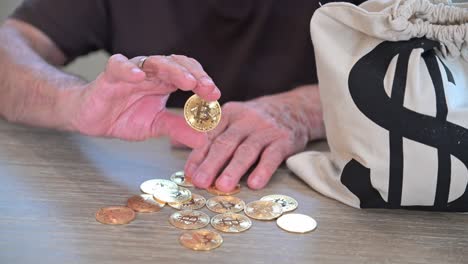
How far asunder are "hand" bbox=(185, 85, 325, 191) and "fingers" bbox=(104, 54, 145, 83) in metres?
0.16

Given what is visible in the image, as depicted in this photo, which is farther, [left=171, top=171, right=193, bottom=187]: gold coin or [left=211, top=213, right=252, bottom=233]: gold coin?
[left=171, top=171, right=193, bottom=187]: gold coin

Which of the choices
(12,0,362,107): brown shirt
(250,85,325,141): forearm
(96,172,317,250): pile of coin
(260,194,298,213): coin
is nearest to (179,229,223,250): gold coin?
(96,172,317,250): pile of coin

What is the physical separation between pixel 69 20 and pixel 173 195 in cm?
63

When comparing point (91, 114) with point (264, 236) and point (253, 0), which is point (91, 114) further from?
point (253, 0)

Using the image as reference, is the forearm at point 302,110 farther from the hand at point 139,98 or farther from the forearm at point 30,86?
the forearm at point 30,86

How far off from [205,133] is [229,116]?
0.13 metres

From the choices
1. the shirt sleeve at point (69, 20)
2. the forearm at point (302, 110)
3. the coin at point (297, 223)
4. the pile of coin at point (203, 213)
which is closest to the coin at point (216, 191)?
the pile of coin at point (203, 213)

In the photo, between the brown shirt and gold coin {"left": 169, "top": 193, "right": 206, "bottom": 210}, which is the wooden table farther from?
the brown shirt

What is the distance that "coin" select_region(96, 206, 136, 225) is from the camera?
0.69 meters

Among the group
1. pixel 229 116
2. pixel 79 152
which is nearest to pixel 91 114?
pixel 79 152

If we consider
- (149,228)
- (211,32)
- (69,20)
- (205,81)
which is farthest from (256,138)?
(69,20)

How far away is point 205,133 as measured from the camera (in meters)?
0.86

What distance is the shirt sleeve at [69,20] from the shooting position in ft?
4.03

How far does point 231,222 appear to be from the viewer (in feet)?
2.33
